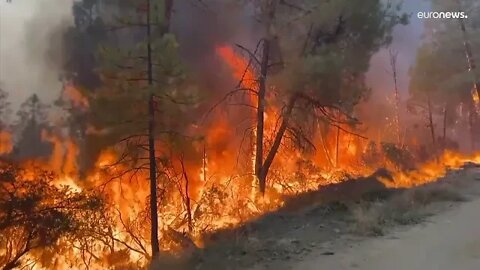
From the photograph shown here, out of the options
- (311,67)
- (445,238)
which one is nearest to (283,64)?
(311,67)

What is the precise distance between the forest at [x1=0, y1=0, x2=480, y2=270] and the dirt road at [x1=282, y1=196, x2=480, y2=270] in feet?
9.41

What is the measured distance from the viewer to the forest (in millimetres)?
11477

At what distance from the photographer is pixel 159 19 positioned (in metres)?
12.4

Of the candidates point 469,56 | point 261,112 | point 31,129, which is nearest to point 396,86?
point 469,56

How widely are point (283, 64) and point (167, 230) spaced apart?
632cm

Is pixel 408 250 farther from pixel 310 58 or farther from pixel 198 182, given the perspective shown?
pixel 198 182

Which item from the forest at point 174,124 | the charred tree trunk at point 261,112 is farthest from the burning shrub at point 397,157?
the charred tree trunk at point 261,112

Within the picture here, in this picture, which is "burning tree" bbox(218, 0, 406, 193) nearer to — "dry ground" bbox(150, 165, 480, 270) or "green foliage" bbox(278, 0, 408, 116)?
"green foliage" bbox(278, 0, 408, 116)

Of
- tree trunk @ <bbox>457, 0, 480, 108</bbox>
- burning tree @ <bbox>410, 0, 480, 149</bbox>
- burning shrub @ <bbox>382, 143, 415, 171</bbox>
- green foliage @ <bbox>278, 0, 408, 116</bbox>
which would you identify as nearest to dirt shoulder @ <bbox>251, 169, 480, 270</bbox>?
green foliage @ <bbox>278, 0, 408, 116</bbox>

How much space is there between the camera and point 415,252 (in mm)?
9555

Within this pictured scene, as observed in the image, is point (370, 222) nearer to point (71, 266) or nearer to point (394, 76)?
point (71, 266)

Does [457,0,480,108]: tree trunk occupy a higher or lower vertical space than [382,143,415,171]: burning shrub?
higher

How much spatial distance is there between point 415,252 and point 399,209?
4.39m

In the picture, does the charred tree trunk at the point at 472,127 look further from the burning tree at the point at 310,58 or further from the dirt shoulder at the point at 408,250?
the dirt shoulder at the point at 408,250
